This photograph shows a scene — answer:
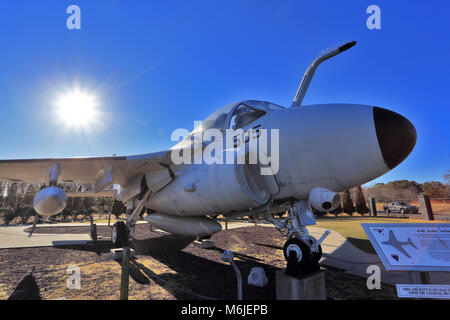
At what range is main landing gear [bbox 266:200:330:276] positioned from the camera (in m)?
3.13

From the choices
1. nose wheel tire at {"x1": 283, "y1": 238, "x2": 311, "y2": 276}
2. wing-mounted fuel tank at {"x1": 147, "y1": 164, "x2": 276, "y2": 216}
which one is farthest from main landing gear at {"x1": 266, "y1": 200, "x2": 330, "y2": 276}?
wing-mounted fuel tank at {"x1": 147, "y1": 164, "x2": 276, "y2": 216}

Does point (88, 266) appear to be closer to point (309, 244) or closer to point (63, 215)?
point (309, 244)

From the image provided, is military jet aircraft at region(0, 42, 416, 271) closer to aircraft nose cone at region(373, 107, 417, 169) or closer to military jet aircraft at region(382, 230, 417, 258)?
aircraft nose cone at region(373, 107, 417, 169)

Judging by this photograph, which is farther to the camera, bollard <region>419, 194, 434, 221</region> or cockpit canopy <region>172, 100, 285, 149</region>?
bollard <region>419, 194, 434, 221</region>

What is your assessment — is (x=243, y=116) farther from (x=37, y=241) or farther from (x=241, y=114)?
(x=37, y=241)

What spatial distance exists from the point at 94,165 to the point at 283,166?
5587 mm

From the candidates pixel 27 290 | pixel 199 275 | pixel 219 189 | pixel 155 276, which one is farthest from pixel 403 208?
pixel 27 290

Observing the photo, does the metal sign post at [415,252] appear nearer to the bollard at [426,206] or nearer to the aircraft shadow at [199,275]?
the aircraft shadow at [199,275]

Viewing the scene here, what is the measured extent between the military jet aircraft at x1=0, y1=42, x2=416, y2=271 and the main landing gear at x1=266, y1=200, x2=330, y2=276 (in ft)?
0.05

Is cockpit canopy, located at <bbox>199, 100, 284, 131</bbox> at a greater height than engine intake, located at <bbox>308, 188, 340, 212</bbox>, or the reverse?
cockpit canopy, located at <bbox>199, 100, 284, 131</bbox>

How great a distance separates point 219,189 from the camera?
155 inches

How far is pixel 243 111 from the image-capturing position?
193 inches
